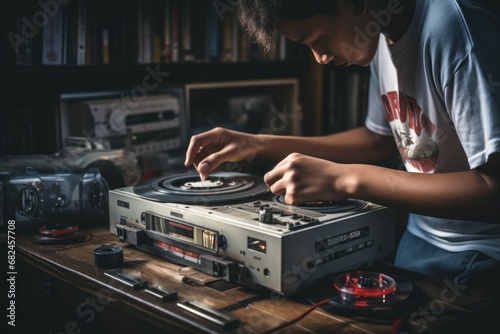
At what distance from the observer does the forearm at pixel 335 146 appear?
1346mm

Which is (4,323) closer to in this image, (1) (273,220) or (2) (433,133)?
(1) (273,220)

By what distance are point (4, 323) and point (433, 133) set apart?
3.83ft

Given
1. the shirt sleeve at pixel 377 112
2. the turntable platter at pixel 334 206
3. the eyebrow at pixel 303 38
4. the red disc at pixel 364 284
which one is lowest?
the red disc at pixel 364 284

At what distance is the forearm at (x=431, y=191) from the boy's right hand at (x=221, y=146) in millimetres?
386

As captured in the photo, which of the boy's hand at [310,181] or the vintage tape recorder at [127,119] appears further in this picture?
the vintage tape recorder at [127,119]

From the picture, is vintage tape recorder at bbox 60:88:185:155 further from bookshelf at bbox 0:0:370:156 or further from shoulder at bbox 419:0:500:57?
shoulder at bbox 419:0:500:57

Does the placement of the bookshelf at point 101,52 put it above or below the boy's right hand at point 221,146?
above

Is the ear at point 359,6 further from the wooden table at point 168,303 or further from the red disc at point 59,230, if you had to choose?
the red disc at point 59,230

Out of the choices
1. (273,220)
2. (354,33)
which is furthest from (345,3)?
(273,220)

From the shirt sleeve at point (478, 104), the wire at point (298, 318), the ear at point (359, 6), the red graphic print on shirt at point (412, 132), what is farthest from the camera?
the red graphic print on shirt at point (412, 132)

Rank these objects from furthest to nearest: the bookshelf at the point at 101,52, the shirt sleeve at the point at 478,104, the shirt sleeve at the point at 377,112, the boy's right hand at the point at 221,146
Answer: the bookshelf at the point at 101,52 < the shirt sleeve at the point at 377,112 < the boy's right hand at the point at 221,146 < the shirt sleeve at the point at 478,104

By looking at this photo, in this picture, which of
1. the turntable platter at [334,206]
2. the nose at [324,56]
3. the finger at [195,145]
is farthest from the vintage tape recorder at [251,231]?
the nose at [324,56]

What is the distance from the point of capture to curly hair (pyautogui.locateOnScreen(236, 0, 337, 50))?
3.16 ft

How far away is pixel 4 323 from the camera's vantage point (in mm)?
1406
